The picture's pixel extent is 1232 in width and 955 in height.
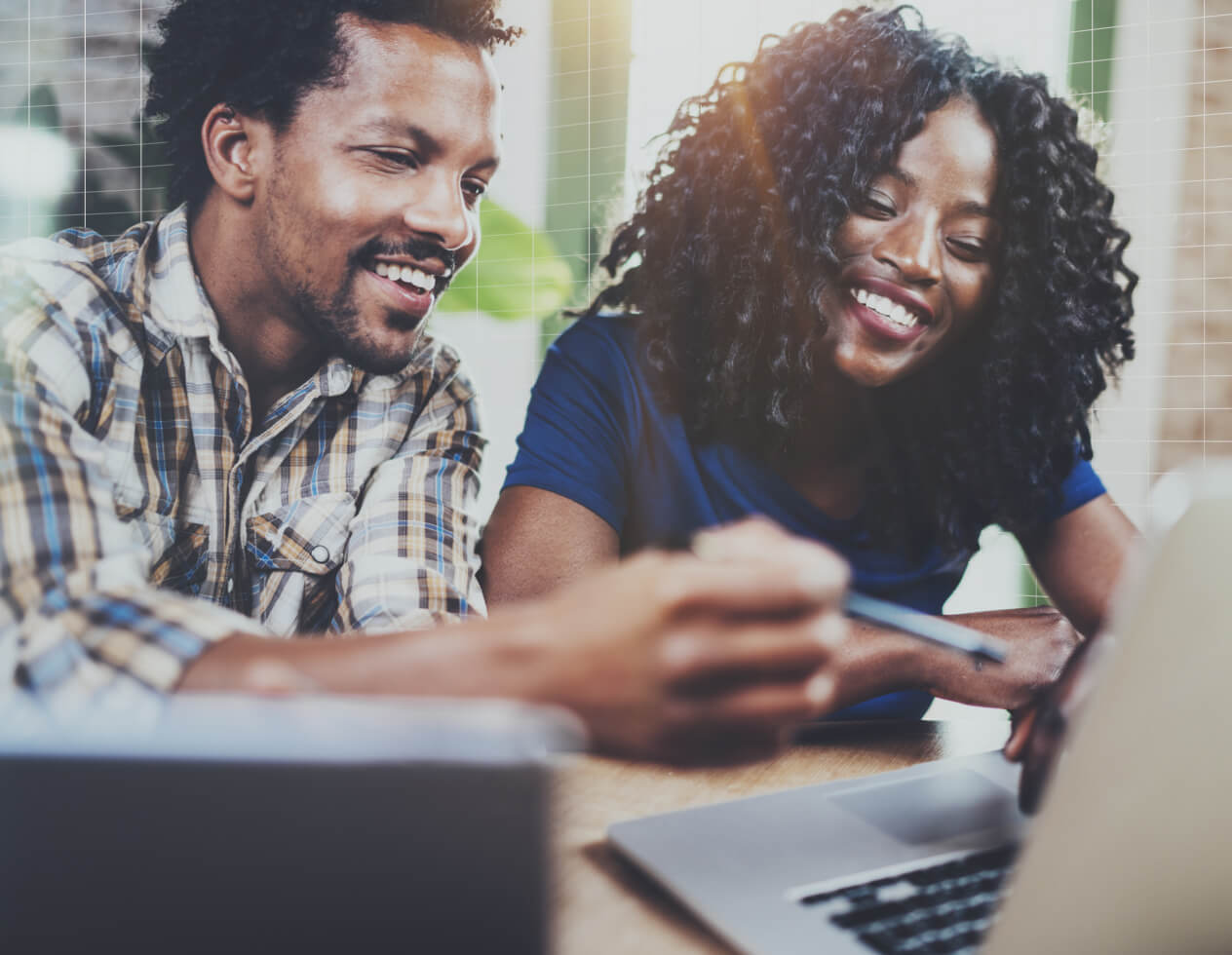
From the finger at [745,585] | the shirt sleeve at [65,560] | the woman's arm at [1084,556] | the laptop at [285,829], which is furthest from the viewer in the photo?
the woman's arm at [1084,556]

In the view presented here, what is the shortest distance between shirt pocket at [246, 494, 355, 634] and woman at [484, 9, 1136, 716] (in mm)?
223

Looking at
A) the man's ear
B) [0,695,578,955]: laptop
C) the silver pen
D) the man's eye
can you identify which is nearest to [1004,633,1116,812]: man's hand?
the silver pen

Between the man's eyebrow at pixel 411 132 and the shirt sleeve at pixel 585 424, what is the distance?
0.34 m

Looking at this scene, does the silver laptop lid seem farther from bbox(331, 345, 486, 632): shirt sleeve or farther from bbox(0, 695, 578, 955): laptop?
bbox(331, 345, 486, 632): shirt sleeve

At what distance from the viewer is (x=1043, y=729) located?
0.75 meters

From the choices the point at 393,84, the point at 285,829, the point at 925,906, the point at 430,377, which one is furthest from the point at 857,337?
the point at 285,829

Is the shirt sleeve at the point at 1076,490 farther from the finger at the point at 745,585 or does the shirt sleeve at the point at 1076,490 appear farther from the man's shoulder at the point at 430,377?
the finger at the point at 745,585

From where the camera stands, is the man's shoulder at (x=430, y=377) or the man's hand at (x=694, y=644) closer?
the man's hand at (x=694, y=644)

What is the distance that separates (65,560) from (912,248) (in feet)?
3.80

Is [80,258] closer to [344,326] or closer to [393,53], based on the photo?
[344,326]

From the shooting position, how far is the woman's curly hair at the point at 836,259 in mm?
1364

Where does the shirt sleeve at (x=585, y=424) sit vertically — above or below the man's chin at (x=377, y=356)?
below

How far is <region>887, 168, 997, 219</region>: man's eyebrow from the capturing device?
1.34 metres

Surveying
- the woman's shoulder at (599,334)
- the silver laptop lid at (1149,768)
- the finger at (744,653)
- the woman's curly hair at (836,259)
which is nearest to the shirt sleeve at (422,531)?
the woman's shoulder at (599,334)
